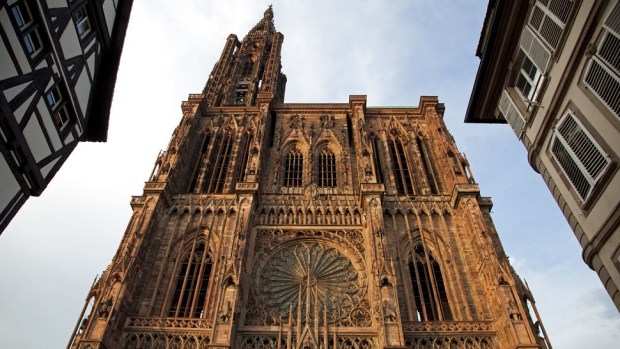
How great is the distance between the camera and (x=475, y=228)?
1836cm

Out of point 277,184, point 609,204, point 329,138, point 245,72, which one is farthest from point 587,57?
point 245,72

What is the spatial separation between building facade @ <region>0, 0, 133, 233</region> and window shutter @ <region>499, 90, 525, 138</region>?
11.4 meters

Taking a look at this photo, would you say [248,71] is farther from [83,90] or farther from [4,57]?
[4,57]

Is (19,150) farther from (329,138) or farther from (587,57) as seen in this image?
(329,138)

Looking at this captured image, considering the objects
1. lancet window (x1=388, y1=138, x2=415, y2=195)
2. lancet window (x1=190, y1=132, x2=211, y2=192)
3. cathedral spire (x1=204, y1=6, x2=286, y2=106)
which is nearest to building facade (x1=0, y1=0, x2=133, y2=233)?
lancet window (x1=190, y1=132, x2=211, y2=192)

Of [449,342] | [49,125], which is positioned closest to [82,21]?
[49,125]

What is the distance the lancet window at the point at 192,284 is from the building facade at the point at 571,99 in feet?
45.6

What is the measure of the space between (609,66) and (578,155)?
183cm

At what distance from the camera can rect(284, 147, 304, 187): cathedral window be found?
23384 mm

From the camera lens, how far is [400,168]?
2398 cm

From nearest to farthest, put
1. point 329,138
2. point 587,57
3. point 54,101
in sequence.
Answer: point 587,57
point 54,101
point 329,138

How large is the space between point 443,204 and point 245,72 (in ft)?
74.3

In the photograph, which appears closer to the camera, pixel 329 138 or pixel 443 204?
pixel 443 204

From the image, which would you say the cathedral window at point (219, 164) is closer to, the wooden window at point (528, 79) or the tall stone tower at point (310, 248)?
the tall stone tower at point (310, 248)
